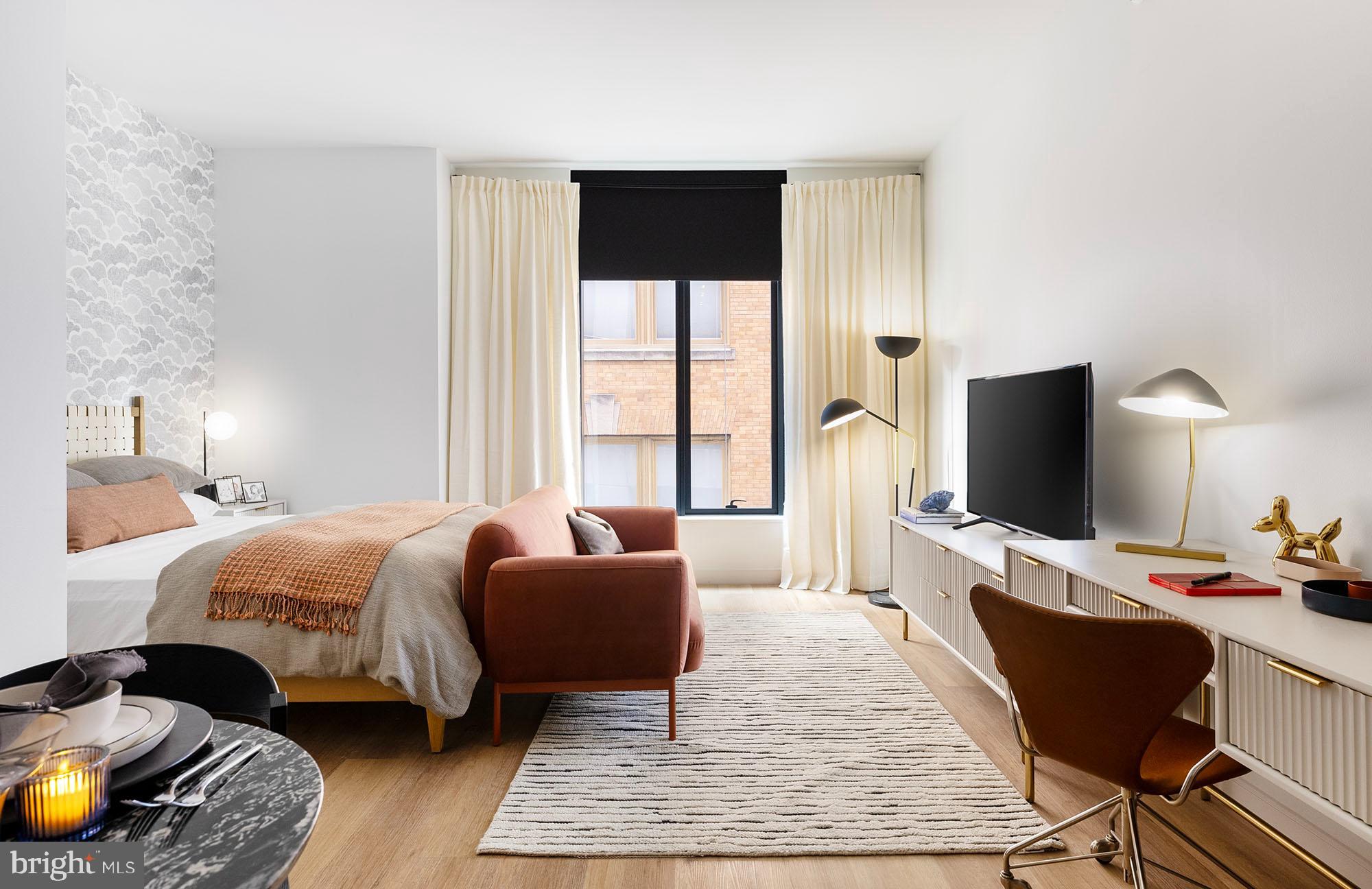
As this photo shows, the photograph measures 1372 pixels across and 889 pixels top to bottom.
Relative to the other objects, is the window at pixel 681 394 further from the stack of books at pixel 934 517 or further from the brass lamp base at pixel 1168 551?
the brass lamp base at pixel 1168 551

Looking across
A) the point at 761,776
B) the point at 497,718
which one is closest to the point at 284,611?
the point at 497,718

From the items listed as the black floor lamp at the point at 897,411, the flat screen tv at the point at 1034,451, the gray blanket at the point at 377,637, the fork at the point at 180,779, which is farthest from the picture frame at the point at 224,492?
the flat screen tv at the point at 1034,451

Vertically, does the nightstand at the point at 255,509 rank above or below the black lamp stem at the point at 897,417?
below

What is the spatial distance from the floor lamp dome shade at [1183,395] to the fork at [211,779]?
217cm

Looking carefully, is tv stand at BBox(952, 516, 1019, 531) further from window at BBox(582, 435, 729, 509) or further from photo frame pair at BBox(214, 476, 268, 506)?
photo frame pair at BBox(214, 476, 268, 506)

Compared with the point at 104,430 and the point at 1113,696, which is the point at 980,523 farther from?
the point at 104,430

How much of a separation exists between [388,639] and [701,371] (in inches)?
124

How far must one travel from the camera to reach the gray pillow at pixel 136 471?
3379 millimetres

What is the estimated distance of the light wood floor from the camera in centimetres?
177

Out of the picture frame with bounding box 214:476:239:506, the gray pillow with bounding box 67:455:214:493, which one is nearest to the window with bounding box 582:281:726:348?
the picture frame with bounding box 214:476:239:506

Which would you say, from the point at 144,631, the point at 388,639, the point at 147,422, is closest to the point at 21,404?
the point at 388,639

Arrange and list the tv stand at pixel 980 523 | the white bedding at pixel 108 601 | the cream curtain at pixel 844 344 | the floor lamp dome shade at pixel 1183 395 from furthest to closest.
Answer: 1. the cream curtain at pixel 844 344
2. the tv stand at pixel 980 523
3. the white bedding at pixel 108 601
4. the floor lamp dome shade at pixel 1183 395

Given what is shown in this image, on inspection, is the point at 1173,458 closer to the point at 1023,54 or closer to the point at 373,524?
the point at 1023,54

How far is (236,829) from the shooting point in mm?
769
